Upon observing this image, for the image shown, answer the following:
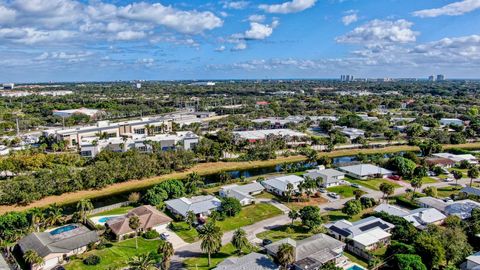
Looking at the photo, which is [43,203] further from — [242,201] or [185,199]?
[242,201]

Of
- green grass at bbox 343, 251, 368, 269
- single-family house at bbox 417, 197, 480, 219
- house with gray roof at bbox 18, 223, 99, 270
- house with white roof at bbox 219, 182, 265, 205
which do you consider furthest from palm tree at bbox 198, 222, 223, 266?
single-family house at bbox 417, 197, 480, 219

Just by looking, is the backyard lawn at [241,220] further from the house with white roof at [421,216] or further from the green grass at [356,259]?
the house with white roof at [421,216]

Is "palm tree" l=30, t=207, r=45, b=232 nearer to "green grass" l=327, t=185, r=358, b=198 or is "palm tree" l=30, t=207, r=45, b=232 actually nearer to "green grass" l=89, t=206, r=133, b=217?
"green grass" l=89, t=206, r=133, b=217

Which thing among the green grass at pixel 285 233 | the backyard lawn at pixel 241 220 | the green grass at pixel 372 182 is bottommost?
the backyard lawn at pixel 241 220

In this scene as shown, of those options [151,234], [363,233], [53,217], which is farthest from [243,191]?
[53,217]

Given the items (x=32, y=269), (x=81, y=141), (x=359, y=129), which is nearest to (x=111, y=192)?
(x=32, y=269)

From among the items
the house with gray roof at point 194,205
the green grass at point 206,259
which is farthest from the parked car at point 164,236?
the green grass at point 206,259
